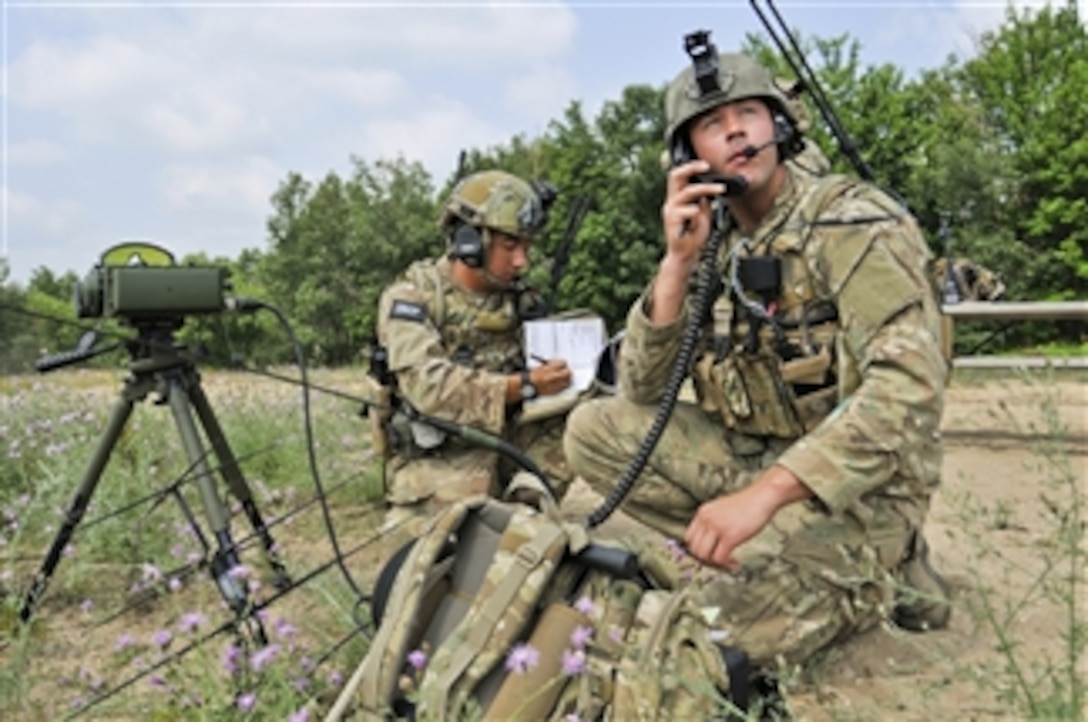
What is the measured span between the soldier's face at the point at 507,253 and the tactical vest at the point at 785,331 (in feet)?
3.99

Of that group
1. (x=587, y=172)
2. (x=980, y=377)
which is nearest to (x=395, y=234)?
(x=587, y=172)

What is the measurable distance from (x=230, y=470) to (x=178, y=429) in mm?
421

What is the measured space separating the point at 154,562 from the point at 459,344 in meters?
1.51

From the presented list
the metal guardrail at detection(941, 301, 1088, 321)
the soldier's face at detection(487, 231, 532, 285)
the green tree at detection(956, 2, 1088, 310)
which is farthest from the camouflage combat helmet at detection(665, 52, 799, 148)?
the green tree at detection(956, 2, 1088, 310)

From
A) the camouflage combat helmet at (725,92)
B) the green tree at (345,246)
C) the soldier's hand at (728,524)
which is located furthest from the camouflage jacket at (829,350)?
the green tree at (345,246)

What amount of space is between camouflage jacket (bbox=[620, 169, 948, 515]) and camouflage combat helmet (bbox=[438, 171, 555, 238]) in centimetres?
97

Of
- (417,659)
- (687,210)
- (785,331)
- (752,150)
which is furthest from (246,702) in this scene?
(752,150)

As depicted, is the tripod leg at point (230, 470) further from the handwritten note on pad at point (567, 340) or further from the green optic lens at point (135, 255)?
the handwritten note on pad at point (567, 340)

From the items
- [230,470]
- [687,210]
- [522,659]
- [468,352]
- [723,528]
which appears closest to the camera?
[522,659]

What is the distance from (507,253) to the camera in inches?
165

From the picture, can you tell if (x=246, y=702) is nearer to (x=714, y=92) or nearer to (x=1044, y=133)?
(x=714, y=92)

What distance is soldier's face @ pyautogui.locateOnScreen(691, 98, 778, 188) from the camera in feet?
9.61

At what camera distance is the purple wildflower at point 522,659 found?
1.91 metres

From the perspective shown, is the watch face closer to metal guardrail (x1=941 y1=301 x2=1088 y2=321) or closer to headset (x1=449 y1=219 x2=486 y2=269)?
headset (x1=449 y1=219 x2=486 y2=269)
